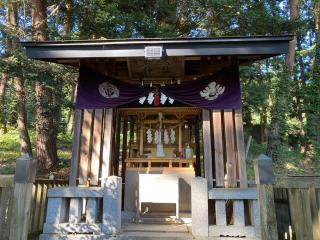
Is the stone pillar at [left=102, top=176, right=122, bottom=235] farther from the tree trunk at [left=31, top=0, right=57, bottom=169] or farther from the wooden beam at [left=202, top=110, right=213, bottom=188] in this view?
the tree trunk at [left=31, top=0, right=57, bottom=169]

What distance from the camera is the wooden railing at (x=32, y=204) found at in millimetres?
4348

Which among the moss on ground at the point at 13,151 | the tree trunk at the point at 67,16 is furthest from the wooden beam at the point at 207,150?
the moss on ground at the point at 13,151

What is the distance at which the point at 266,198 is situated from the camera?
408 cm

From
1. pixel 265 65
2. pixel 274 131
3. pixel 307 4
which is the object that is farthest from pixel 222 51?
pixel 307 4

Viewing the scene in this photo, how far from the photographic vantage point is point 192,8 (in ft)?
42.3

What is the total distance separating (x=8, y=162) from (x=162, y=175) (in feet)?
32.0

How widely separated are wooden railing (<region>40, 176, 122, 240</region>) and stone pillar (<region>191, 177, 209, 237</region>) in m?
1.29

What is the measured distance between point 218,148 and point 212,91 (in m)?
1.11

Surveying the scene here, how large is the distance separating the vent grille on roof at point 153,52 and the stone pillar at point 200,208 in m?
2.26

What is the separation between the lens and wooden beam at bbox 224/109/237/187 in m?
5.89

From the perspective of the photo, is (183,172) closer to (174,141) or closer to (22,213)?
(174,141)

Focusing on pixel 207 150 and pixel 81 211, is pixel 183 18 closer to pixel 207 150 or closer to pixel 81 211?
pixel 207 150

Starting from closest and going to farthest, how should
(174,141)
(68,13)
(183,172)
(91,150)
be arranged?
(91,150) < (183,172) < (174,141) < (68,13)

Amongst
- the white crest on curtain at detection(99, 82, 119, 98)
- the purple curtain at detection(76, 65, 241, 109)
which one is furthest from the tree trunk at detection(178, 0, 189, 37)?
the white crest on curtain at detection(99, 82, 119, 98)
